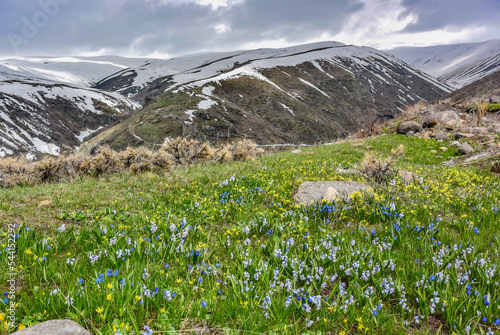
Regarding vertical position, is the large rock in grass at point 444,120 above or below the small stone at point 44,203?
above

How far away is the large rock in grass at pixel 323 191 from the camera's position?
5.20 meters

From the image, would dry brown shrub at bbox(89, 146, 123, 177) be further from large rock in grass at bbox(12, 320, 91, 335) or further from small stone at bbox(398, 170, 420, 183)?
small stone at bbox(398, 170, 420, 183)

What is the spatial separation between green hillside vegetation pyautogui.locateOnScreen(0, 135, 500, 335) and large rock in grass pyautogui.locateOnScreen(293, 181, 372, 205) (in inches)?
9.0

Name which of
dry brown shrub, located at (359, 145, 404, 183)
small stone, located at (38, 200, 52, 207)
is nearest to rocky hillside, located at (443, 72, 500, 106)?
dry brown shrub, located at (359, 145, 404, 183)

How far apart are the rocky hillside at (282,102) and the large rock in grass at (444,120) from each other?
904 cm

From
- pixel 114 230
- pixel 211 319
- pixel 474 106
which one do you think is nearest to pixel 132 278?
pixel 211 319

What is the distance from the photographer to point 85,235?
12.6 ft

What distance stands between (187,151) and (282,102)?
264 feet

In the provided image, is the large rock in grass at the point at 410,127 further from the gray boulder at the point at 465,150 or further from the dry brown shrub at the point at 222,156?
the dry brown shrub at the point at 222,156

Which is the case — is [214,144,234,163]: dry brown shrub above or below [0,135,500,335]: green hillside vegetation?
above

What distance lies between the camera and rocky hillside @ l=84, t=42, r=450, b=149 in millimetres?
61594

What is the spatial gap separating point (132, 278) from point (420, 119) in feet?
94.1

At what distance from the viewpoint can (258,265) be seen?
118 inches

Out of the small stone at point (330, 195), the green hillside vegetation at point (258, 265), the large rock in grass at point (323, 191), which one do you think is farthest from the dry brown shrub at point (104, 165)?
the small stone at point (330, 195)
